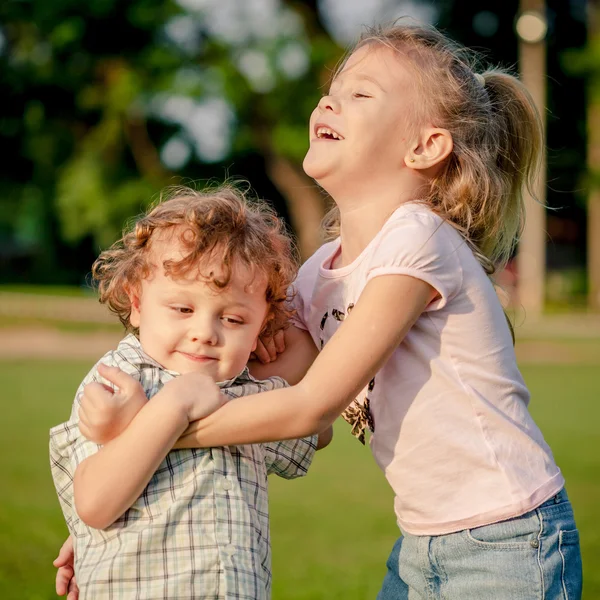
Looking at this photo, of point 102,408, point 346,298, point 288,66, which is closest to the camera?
point 102,408

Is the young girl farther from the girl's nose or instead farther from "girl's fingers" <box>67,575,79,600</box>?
"girl's fingers" <box>67,575,79,600</box>

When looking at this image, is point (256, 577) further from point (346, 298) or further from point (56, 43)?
point (56, 43)

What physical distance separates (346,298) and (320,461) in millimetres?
5081

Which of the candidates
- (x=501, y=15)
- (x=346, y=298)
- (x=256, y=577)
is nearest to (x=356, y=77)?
(x=346, y=298)

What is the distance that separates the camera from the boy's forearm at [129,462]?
6.12 feet

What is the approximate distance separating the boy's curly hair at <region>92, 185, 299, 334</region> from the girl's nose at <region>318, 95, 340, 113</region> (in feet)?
0.99

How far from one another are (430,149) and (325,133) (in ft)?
0.87

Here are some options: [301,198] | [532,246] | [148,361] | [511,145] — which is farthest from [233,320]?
[301,198]

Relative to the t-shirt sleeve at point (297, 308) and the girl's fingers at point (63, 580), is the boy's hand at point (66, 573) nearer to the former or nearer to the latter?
the girl's fingers at point (63, 580)

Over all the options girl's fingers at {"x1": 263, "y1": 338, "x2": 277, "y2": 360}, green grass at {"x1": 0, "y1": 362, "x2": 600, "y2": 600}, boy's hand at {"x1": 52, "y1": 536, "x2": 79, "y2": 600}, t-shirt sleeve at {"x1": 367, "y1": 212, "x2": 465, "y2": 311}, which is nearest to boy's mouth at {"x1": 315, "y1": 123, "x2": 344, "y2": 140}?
t-shirt sleeve at {"x1": 367, "y1": 212, "x2": 465, "y2": 311}

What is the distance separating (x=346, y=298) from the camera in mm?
2303

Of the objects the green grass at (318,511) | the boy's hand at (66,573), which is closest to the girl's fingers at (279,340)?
the boy's hand at (66,573)

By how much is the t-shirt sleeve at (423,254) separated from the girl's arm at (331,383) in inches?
1.0

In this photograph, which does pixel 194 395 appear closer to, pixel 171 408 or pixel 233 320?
pixel 171 408
